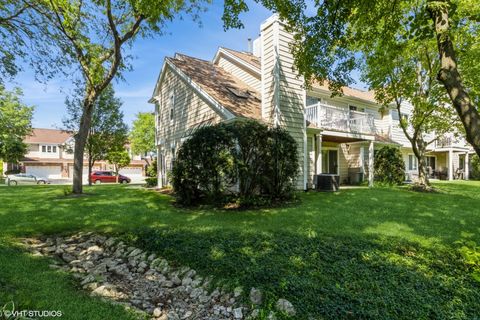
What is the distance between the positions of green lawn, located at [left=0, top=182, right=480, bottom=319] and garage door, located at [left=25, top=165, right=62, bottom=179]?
35.6 metres

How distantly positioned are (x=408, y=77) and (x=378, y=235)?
10377mm

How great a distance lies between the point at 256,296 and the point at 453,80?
3.29 m

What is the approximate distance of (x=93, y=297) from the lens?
333 centimetres

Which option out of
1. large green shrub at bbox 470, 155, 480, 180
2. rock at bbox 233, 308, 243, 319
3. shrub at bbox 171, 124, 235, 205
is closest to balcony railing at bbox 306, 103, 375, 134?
shrub at bbox 171, 124, 235, 205

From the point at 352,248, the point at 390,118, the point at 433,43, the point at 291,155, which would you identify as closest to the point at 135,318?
the point at 352,248

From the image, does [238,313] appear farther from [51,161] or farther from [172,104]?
[51,161]

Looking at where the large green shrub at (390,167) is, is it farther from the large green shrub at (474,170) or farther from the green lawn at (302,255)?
the large green shrub at (474,170)

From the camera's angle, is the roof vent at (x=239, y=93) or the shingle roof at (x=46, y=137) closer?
the roof vent at (x=239, y=93)

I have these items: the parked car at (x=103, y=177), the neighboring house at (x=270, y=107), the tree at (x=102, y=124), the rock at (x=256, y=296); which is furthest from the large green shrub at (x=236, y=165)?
the parked car at (x=103, y=177)

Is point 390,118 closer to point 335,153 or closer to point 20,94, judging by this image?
point 335,153

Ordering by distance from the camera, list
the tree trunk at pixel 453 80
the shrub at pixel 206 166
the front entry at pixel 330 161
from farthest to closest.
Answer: the front entry at pixel 330 161
the shrub at pixel 206 166
the tree trunk at pixel 453 80

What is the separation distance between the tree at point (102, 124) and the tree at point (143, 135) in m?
17.7

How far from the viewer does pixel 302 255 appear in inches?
174

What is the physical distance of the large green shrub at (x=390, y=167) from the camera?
16531mm
